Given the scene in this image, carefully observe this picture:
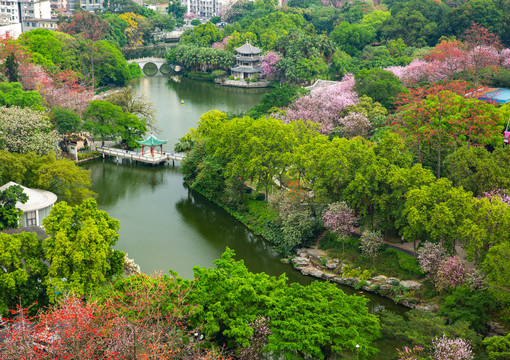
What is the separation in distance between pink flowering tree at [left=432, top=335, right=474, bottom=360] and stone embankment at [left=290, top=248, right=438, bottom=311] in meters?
5.90

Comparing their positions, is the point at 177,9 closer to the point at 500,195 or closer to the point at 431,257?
the point at 500,195

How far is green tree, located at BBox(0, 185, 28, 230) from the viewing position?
103ft

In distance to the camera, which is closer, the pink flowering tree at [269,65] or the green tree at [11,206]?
the green tree at [11,206]

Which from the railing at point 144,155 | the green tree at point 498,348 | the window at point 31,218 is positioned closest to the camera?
the green tree at point 498,348

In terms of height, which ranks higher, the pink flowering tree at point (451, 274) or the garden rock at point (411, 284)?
the pink flowering tree at point (451, 274)

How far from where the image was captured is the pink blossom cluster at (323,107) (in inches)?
1919

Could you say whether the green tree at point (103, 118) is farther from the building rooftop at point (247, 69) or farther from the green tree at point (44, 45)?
the building rooftop at point (247, 69)

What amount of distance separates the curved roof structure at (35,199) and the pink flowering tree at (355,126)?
74.3ft

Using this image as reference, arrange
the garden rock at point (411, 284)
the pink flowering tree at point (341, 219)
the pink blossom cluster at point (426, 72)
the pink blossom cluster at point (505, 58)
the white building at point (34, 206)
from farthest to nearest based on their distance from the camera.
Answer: the pink blossom cluster at point (505, 58) < the pink blossom cluster at point (426, 72) < the white building at point (34, 206) < the pink flowering tree at point (341, 219) < the garden rock at point (411, 284)

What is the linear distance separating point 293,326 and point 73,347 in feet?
26.6

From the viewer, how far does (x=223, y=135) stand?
40312 mm

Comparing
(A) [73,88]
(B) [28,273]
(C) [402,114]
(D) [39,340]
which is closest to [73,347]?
(D) [39,340]

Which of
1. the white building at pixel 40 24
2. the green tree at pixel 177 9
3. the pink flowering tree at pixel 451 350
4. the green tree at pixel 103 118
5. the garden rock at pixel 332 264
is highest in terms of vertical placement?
the green tree at pixel 177 9

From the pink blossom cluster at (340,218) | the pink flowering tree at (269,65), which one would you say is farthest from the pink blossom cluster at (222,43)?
the pink blossom cluster at (340,218)
